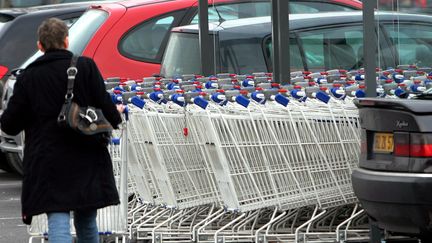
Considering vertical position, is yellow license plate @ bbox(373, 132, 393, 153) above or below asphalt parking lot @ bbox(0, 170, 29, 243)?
above

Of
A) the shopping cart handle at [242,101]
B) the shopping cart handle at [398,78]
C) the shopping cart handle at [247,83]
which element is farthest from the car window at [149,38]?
the shopping cart handle at [242,101]

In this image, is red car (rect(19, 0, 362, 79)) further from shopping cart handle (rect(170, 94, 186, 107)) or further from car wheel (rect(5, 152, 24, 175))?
shopping cart handle (rect(170, 94, 186, 107))

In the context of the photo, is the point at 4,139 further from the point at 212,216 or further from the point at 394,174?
the point at 394,174

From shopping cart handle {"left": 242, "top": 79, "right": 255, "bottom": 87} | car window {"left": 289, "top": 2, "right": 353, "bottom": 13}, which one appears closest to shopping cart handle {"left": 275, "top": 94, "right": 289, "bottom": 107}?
shopping cart handle {"left": 242, "top": 79, "right": 255, "bottom": 87}

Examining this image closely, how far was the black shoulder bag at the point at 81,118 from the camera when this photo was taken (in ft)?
24.2

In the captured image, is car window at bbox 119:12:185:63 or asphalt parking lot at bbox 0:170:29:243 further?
car window at bbox 119:12:185:63

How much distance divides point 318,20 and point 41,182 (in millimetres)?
5948

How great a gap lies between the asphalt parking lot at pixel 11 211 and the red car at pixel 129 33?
1757 millimetres

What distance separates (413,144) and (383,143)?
0.36m

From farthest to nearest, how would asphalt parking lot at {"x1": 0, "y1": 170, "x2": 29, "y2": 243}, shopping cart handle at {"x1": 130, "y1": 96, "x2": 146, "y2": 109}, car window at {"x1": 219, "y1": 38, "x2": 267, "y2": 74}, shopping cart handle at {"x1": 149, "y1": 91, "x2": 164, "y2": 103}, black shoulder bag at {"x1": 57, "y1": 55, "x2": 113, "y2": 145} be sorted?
car window at {"x1": 219, "y1": 38, "x2": 267, "y2": 74} → asphalt parking lot at {"x1": 0, "y1": 170, "x2": 29, "y2": 243} → shopping cart handle at {"x1": 149, "y1": 91, "x2": 164, "y2": 103} → shopping cart handle at {"x1": 130, "y1": 96, "x2": 146, "y2": 109} → black shoulder bag at {"x1": 57, "y1": 55, "x2": 113, "y2": 145}

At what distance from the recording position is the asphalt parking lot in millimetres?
11280

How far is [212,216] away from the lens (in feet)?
31.2

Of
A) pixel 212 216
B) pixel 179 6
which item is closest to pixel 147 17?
pixel 179 6

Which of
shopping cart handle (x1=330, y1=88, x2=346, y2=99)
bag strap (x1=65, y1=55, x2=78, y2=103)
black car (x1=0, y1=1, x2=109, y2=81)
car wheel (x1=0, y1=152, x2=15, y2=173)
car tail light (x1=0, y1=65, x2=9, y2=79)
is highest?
bag strap (x1=65, y1=55, x2=78, y2=103)
